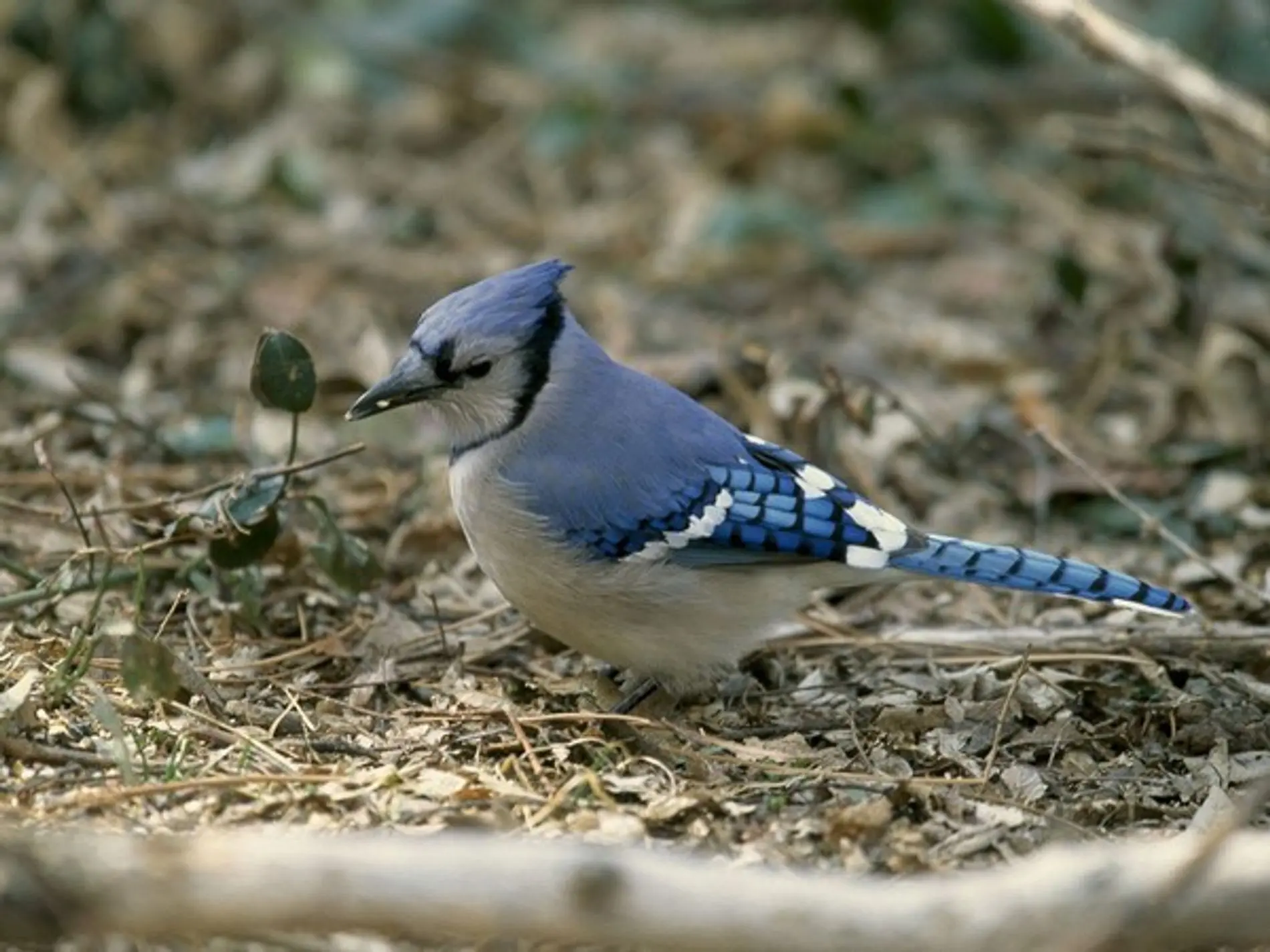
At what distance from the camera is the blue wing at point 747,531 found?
354 centimetres

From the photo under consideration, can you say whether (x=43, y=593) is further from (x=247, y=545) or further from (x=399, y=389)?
(x=399, y=389)

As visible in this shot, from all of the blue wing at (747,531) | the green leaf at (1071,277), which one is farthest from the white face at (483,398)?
the green leaf at (1071,277)

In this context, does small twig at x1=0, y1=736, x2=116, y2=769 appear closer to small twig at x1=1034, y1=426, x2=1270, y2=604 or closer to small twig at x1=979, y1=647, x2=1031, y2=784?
small twig at x1=979, y1=647, x2=1031, y2=784

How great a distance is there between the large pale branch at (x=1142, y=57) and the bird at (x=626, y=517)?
1.36 meters

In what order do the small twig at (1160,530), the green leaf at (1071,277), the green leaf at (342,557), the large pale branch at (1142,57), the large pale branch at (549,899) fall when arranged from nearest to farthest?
the large pale branch at (549,899), the green leaf at (342,557), the small twig at (1160,530), the large pale branch at (1142,57), the green leaf at (1071,277)

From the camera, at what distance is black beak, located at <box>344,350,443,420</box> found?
3578mm

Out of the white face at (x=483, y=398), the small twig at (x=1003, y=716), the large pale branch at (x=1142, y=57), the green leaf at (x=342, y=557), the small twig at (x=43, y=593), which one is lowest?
the small twig at (x=1003, y=716)

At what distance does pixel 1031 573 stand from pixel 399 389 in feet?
4.07

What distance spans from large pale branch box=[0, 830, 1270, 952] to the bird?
134cm

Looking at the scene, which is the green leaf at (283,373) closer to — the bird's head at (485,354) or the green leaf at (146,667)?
the bird's head at (485,354)

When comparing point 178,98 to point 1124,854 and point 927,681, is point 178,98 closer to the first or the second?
point 927,681

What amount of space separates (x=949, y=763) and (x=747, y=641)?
0.47 meters

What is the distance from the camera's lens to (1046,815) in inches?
123

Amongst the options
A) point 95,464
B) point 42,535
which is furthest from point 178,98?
point 42,535
